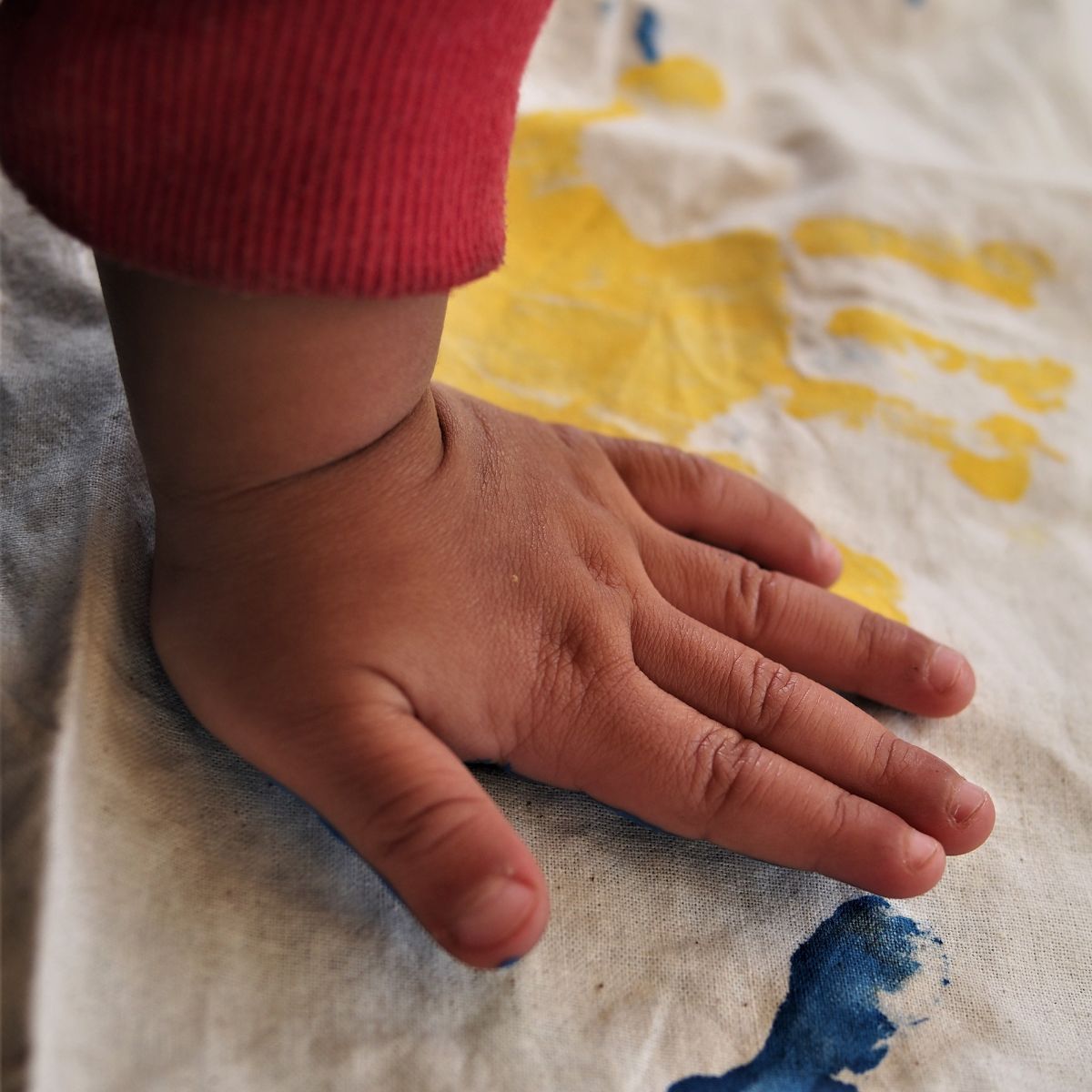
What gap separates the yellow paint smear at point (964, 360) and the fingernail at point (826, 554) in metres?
0.26

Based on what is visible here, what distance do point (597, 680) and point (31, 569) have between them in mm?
302

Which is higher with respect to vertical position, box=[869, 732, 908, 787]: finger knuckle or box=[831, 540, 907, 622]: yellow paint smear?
box=[869, 732, 908, 787]: finger knuckle

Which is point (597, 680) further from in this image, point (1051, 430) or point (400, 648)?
point (1051, 430)

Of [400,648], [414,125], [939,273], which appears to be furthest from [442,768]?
[939,273]

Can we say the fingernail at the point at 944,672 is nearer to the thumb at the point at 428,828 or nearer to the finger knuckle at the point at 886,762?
the finger knuckle at the point at 886,762

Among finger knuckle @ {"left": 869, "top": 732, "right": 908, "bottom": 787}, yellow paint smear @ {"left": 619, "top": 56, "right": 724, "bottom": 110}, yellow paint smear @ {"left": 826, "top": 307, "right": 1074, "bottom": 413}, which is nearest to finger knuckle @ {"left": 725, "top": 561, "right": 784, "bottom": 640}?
finger knuckle @ {"left": 869, "top": 732, "right": 908, "bottom": 787}

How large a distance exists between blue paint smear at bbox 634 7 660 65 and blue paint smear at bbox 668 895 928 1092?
3.18ft

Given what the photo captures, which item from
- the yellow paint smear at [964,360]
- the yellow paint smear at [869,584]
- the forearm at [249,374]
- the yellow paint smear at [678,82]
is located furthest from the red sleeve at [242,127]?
the yellow paint smear at [678,82]

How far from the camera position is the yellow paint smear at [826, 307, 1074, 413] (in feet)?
2.94

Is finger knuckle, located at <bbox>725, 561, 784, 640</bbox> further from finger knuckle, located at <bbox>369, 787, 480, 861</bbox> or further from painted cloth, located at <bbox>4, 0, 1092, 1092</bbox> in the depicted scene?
finger knuckle, located at <bbox>369, 787, 480, 861</bbox>

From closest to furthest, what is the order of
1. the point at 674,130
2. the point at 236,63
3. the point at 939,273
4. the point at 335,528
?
the point at 236,63 → the point at 335,528 → the point at 939,273 → the point at 674,130

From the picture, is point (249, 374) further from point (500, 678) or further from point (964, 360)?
point (964, 360)

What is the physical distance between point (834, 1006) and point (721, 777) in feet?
0.39

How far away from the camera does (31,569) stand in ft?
1.78
